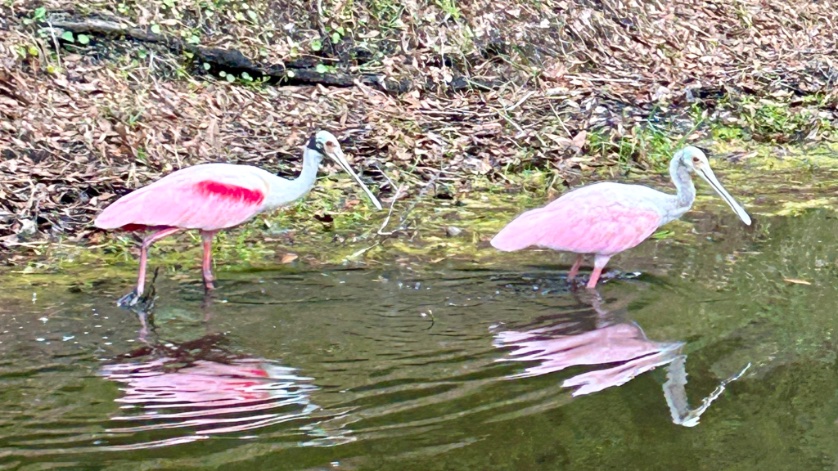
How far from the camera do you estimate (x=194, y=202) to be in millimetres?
6188

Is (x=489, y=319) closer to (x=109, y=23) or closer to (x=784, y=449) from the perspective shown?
(x=784, y=449)

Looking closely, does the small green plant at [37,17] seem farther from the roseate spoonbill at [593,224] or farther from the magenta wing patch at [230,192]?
the roseate spoonbill at [593,224]

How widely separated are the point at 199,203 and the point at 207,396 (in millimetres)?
1875

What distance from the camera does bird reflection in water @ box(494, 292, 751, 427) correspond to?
4.65 meters

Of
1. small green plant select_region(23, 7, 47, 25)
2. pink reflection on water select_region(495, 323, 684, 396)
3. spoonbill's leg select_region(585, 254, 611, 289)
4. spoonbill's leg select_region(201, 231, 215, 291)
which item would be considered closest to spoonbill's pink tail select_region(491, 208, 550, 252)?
spoonbill's leg select_region(585, 254, 611, 289)

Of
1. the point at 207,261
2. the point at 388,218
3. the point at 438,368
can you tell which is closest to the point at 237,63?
the point at 388,218

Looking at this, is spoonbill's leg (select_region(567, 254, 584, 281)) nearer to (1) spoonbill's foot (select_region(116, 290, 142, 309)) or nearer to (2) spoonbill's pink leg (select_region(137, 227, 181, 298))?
(2) spoonbill's pink leg (select_region(137, 227, 181, 298))

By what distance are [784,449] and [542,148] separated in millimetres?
4798

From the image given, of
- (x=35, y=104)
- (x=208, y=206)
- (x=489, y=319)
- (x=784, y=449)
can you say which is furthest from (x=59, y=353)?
(x=35, y=104)

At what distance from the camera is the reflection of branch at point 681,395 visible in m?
4.41

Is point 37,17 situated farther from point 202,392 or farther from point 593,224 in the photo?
point 202,392

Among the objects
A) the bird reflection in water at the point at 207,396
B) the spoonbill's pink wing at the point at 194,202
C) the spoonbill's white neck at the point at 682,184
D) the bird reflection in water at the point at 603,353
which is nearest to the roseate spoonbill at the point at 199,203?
the spoonbill's pink wing at the point at 194,202

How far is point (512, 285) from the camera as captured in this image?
20.2ft

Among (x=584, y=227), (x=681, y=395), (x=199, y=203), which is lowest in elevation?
(x=681, y=395)
